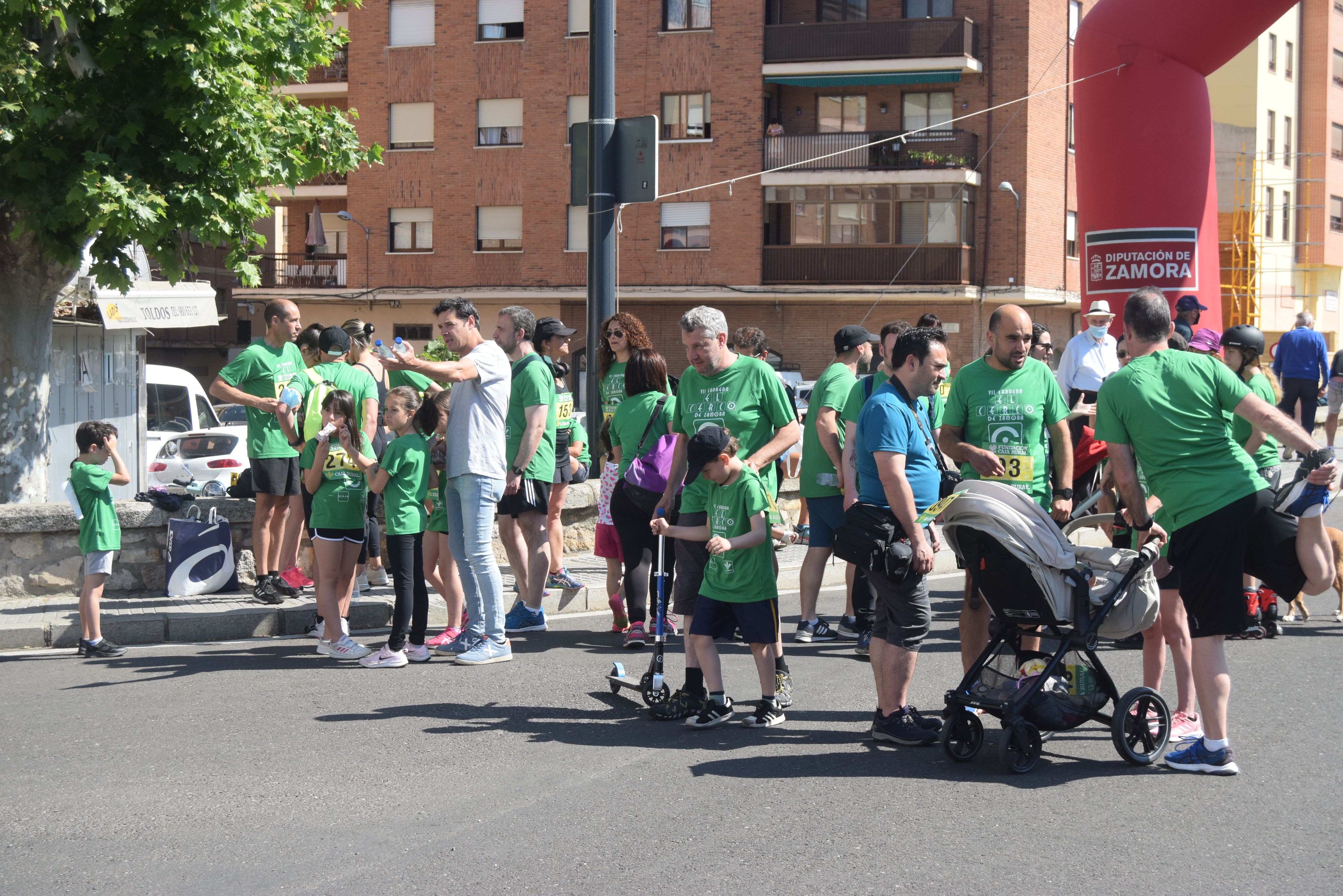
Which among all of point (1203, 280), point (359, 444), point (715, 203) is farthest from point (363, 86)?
point (359, 444)

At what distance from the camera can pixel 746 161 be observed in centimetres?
3947

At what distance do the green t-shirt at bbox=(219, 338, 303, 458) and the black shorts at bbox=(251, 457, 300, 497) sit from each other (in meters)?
0.03

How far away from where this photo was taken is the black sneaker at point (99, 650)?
305 inches

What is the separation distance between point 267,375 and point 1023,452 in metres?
5.46

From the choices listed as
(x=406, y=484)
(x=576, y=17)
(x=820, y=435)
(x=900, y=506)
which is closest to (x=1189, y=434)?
(x=900, y=506)

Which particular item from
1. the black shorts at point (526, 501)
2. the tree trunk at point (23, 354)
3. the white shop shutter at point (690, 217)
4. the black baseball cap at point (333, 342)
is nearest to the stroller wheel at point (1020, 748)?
the black shorts at point (526, 501)

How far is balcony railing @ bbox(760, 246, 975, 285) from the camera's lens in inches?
1502

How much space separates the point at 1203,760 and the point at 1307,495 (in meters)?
1.15

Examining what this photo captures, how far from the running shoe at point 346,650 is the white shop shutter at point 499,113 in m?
35.4

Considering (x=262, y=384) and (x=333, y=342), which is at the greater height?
(x=333, y=342)

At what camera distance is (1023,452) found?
6.30 metres

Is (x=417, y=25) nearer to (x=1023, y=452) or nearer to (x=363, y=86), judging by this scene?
Result: (x=363, y=86)

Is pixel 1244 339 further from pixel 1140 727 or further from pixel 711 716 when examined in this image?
pixel 711 716

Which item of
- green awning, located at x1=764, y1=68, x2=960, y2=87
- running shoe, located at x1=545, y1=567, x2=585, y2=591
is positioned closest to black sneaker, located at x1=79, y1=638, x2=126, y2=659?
running shoe, located at x1=545, y1=567, x2=585, y2=591
